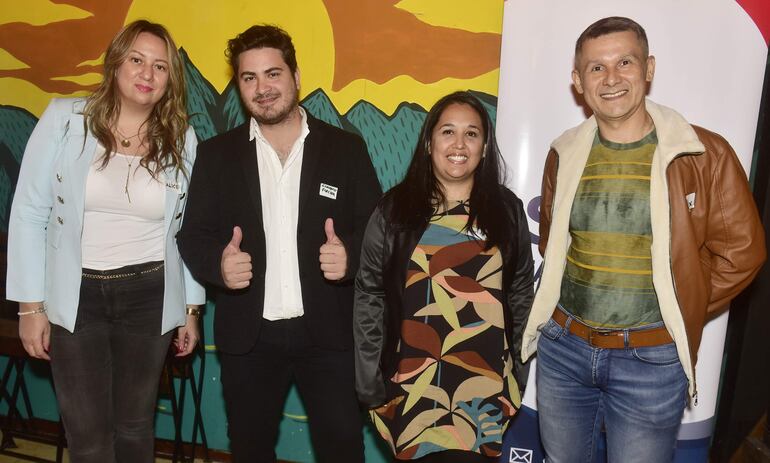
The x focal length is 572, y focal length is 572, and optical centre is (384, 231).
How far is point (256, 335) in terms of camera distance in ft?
6.27

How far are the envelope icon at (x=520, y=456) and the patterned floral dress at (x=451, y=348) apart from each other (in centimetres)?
59

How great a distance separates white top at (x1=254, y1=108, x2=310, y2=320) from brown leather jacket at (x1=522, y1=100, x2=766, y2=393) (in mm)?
893

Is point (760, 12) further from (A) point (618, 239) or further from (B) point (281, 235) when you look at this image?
(B) point (281, 235)

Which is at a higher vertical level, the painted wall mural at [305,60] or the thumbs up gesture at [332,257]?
the painted wall mural at [305,60]

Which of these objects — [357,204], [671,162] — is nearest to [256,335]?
[357,204]

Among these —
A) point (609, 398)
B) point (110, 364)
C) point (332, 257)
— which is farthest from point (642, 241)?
point (110, 364)

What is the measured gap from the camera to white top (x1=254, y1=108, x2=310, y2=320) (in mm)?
1927

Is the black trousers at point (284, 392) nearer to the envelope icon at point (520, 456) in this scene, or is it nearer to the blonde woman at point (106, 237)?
the blonde woman at point (106, 237)

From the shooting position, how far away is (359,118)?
262 centimetres

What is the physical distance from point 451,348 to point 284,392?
0.66 meters

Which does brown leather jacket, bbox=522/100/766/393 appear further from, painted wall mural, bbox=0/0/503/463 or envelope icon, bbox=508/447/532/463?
painted wall mural, bbox=0/0/503/463

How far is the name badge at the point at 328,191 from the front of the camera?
1.95 metres

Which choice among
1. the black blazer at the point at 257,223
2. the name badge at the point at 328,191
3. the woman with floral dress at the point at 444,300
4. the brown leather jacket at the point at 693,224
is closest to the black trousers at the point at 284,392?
the black blazer at the point at 257,223

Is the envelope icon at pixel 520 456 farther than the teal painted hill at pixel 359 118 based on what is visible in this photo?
No
